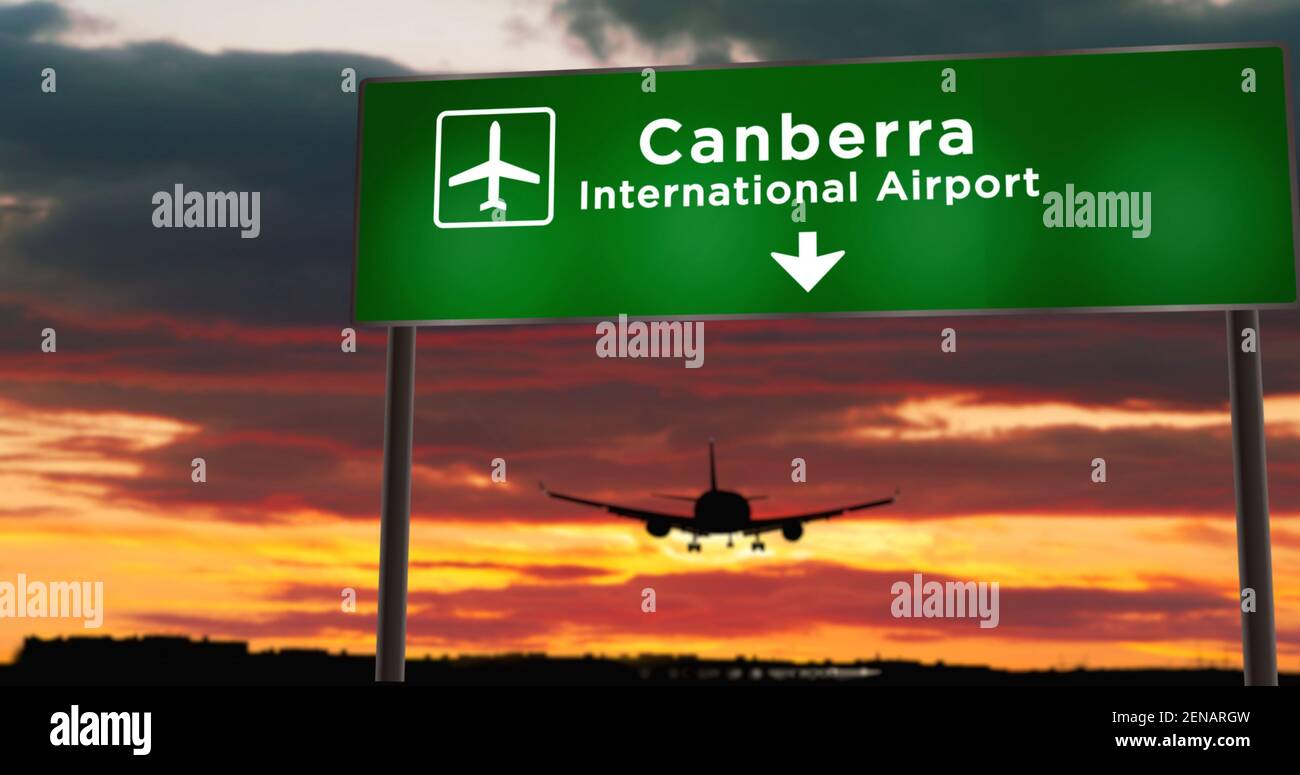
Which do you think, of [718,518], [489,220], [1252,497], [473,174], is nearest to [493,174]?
[473,174]

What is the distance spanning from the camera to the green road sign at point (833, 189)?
482 inches

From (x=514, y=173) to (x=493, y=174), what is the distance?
210 mm

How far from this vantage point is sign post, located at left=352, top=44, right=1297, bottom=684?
40.1 ft

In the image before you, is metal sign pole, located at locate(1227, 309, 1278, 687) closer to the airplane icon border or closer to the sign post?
the sign post

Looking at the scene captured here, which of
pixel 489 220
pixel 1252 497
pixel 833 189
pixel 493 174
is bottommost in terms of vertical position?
pixel 1252 497

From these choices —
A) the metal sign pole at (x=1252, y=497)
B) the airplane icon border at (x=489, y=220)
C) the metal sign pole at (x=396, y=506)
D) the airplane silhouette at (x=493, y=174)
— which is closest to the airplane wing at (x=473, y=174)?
the airplane silhouette at (x=493, y=174)

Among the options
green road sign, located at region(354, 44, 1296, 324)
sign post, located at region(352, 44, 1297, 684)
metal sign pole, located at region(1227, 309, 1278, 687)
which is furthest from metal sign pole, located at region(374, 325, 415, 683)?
metal sign pole, located at region(1227, 309, 1278, 687)

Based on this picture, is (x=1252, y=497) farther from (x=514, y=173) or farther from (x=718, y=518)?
(x=718, y=518)

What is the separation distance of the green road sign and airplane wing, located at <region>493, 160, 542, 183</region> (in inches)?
1.1

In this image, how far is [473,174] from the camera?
1344 cm

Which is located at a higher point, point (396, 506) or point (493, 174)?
point (493, 174)
